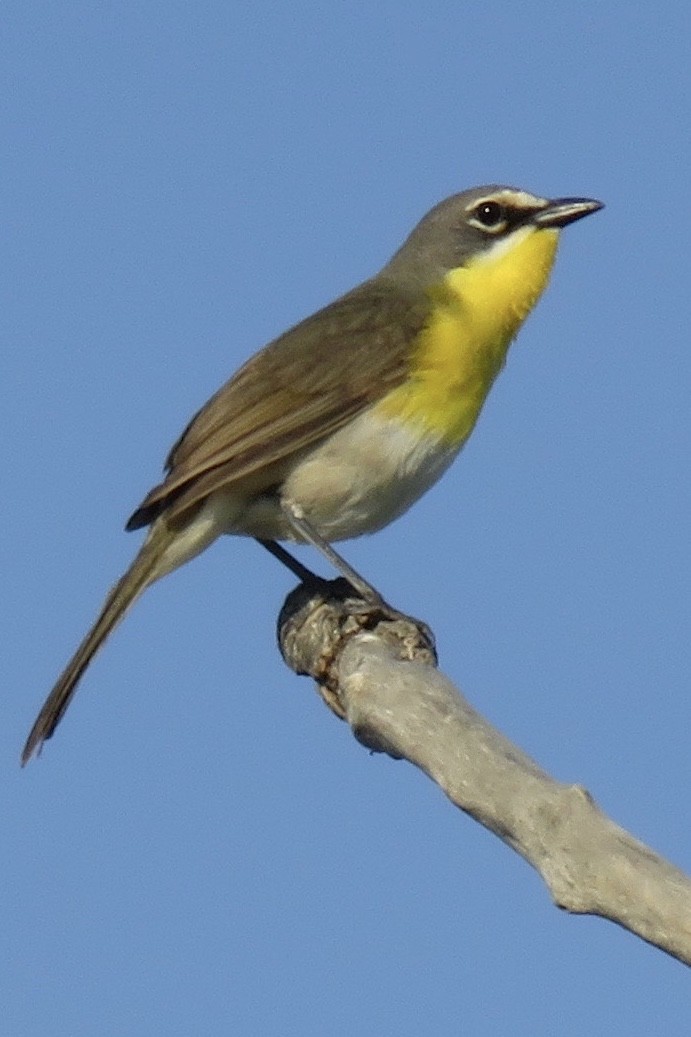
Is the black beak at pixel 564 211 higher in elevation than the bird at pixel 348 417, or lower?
higher

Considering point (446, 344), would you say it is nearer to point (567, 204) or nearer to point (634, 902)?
point (567, 204)

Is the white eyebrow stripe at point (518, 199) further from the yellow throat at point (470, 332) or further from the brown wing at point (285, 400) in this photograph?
the brown wing at point (285, 400)

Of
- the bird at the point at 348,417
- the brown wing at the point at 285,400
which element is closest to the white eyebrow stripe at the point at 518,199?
the bird at the point at 348,417

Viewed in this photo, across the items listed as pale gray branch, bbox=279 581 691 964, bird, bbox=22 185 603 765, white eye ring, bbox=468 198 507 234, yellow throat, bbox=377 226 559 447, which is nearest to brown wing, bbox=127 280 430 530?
bird, bbox=22 185 603 765

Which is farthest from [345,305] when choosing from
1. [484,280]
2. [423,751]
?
[423,751]

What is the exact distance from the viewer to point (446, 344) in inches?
368

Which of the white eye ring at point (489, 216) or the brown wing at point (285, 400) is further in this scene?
the white eye ring at point (489, 216)

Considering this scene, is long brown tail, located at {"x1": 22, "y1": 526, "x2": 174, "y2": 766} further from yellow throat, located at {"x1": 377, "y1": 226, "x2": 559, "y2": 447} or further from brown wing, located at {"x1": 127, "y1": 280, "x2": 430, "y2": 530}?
yellow throat, located at {"x1": 377, "y1": 226, "x2": 559, "y2": 447}

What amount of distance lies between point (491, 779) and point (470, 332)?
4218 mm

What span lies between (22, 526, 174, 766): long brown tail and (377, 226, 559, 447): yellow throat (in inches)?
52.0

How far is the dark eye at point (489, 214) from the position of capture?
984 centimetres

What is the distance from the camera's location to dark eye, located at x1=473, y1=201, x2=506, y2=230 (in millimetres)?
9844

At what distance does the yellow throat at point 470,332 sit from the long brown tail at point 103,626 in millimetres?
1320

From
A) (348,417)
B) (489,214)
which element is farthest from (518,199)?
(348,417)
